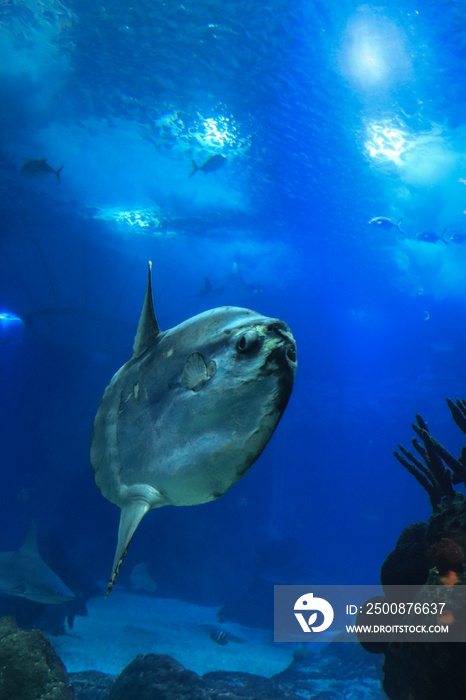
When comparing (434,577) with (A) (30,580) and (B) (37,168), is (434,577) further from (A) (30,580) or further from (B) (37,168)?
(B) (37,168)

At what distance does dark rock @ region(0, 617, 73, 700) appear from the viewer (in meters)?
4.34

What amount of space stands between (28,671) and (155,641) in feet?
33.4

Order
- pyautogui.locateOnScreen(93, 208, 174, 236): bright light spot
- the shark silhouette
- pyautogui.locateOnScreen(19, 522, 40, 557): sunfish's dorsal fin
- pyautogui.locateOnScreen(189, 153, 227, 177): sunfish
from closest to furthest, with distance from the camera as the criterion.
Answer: the shark silhouette
pyautogui.locateOnScreen(19, 522, 40, 557): sunfish's dorsal fin
pyautogui.locateOnScreen(189, 153, 227, 177): sunfish
pyautogui.locateOnScreen(93, 208, 174, 236): bright light spot

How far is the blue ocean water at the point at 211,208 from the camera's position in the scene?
10.1m

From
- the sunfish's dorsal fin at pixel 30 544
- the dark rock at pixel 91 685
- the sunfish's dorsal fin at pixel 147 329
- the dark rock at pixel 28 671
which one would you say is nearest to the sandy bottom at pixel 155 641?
the dark rock at pixel 91 685

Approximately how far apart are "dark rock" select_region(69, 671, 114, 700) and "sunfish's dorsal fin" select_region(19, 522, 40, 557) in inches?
111

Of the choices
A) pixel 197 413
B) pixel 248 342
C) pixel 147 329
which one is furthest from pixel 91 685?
pixel 248 342

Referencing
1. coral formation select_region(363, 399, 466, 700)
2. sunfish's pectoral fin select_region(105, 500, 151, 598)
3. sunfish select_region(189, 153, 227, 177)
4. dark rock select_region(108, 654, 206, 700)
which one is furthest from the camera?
sunfish select_region(189, 153, 227, 177)

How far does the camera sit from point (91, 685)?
7645 millimetres

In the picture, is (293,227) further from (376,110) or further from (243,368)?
(243,368)

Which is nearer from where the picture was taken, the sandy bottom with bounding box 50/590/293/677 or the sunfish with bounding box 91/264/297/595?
the sunfish with bounding box 91/264/297/595

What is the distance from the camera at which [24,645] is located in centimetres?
465

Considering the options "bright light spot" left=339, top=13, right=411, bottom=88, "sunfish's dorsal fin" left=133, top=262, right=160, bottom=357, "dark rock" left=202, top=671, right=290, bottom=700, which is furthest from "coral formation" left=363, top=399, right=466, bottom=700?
"bright light spot" left=339, top=13, right=411, bottom=88

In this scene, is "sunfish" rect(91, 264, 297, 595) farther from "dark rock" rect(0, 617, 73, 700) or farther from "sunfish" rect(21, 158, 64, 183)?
"sunfish" rect(21, 158, 64, 183)
